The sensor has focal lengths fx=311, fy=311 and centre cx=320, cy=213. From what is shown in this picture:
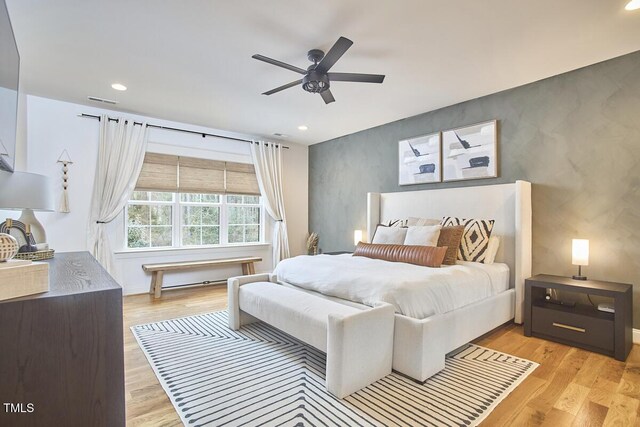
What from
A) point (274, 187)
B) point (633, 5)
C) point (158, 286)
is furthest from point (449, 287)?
point (274, 187)

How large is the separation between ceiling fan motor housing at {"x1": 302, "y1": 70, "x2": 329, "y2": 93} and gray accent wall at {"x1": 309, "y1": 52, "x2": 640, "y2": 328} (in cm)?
215

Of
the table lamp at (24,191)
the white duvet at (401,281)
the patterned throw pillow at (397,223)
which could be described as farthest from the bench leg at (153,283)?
the patterned throw pillow at (397,223)

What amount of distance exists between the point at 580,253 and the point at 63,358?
12.2 feet

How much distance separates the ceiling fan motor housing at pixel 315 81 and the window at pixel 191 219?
3.14m

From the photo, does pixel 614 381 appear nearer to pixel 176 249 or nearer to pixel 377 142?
pixel 377 142

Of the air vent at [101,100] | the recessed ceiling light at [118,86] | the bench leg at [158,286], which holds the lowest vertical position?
the bench leg at [158,286]

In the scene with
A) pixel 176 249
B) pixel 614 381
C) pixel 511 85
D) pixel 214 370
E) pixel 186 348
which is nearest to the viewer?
pixel 614 381

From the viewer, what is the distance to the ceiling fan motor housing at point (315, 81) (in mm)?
2633

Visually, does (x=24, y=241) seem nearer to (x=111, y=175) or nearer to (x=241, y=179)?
→ (x=111, y=175)

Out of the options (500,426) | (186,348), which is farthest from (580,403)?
(186,348)

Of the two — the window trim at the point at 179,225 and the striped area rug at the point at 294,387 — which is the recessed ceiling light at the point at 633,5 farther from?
the window trim at the point at 179,225

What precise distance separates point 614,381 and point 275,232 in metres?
4.73

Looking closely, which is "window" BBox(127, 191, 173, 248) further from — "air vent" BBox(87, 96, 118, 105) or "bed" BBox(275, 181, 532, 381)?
"bed" BBox(275, 181, 532, 381)

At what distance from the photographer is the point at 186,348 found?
8.83 feet
